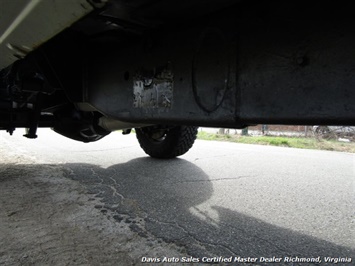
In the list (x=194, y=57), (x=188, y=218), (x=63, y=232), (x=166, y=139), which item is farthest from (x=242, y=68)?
(x=166, y=139)

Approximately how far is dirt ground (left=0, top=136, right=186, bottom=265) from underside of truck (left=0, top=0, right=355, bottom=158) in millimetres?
648

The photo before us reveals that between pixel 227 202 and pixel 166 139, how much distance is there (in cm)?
164

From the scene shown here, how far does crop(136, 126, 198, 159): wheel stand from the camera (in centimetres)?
362

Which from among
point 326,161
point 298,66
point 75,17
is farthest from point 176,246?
point 326,161

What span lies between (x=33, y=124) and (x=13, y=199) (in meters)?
0.76

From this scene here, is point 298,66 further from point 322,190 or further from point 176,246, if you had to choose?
point 322,190

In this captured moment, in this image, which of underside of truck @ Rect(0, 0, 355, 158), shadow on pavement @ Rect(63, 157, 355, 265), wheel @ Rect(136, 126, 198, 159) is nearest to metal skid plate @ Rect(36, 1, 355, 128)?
underside of truck @ Rect(0, 0, 355, 158)

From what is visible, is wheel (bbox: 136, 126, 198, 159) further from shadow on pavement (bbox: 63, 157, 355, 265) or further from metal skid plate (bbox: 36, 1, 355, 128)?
metal skid plate (bbox: 36, 1, 355, 128)

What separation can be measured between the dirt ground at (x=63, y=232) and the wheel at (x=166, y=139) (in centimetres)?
134

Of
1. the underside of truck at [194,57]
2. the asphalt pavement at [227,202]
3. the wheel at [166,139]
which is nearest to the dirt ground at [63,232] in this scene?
the asphalt pavement at [227,202]

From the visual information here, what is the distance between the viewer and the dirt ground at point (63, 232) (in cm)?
142

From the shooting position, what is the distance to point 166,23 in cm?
153

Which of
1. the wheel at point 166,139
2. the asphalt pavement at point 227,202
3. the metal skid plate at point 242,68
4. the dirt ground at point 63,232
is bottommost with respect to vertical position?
the asphalt pavement at point 227,202

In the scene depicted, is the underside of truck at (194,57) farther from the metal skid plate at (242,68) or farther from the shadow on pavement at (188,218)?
the shadow on pavement at (188,218)
